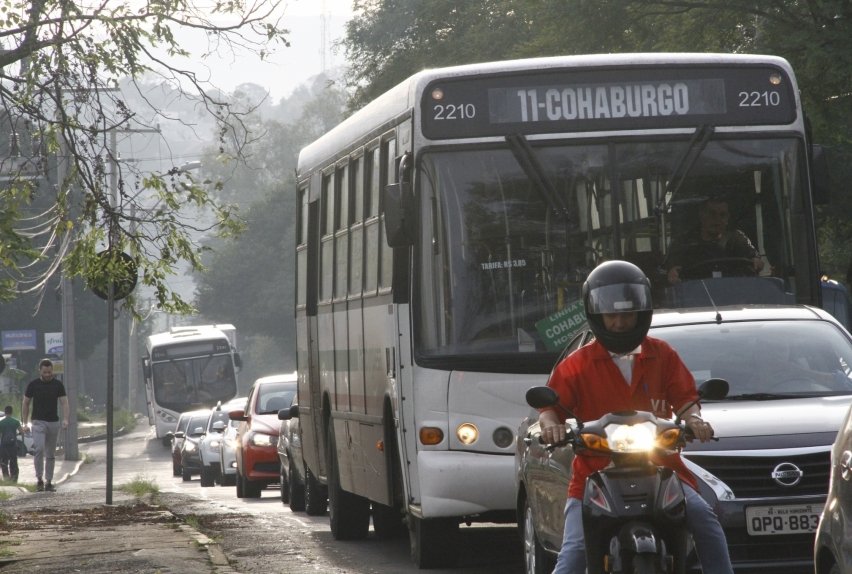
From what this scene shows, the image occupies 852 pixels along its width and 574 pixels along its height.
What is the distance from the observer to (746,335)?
9664 millimetres

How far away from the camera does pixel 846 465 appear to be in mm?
6309

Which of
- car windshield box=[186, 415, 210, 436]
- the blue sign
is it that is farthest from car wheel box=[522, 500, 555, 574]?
the blue sign

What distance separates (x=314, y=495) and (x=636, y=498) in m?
12.8

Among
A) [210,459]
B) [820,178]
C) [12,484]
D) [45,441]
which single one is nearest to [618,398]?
[820,178]

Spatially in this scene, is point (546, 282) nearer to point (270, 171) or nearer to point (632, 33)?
point (632, 33)

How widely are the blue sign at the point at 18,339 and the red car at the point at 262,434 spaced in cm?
5727

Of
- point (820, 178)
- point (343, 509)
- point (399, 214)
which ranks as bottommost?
point (343, 509)

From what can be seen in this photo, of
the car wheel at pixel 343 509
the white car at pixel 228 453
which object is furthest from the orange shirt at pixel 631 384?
the white car at pixel 228 453

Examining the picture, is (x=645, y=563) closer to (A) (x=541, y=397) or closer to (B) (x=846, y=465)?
(A) (x=541, y=397)

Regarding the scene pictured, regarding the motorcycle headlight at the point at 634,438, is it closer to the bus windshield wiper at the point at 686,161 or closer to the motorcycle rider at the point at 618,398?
the motorcycle rider at the point at 618,398

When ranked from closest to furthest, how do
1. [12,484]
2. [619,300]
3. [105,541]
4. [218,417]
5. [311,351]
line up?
1. [619,300]
2. [105,541]
3. [311,351]
4. [12,484]
5. [218,417]

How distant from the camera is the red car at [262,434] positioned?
989 inches

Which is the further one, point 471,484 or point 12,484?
point 12,484

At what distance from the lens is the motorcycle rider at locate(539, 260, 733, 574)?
20.6 feet
